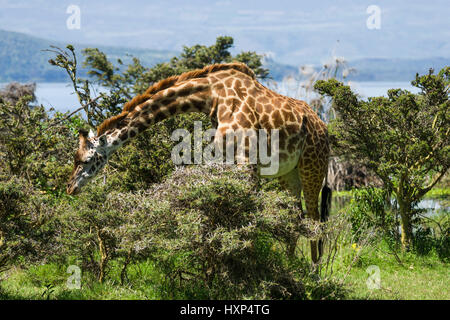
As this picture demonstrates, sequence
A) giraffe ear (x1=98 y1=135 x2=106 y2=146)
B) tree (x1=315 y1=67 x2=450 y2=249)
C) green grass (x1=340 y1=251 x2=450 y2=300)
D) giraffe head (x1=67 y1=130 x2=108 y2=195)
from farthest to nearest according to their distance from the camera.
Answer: tree (x1=315 y1=67 x2=450 y2=249)
giraffe ear (x1=98 y1=135 x2=106 y2=146)
giraffe head (x1=67 y1=130 x2=108 y2=195)
green grass (x1=340 y1=251 x2=450 y2=300)

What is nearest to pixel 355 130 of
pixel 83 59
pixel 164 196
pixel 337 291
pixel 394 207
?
pixel 394 207

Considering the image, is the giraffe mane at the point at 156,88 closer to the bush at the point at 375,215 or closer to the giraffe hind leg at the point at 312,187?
the giraffe hind leg at the point at 312,187

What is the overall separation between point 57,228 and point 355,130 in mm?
5062

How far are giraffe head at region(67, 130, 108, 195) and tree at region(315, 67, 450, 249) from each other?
3807 millimetres

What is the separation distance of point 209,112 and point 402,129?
3.29 meters

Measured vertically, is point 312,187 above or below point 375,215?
above

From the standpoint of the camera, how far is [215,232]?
6004 millimetres

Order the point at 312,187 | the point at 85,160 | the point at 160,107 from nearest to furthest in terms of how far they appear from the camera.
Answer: the point at 85,160, the point at 160,107, the point at 312,187

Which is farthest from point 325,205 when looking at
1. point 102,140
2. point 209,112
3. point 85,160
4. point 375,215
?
point 85,160

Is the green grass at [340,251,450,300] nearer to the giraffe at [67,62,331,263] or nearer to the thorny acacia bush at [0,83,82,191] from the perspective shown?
the giraffe at [67,62,331,263]

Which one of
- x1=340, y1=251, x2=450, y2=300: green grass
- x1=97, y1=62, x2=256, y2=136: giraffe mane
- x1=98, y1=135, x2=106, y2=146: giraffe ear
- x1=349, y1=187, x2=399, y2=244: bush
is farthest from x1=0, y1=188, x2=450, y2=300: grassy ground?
x1=97, y1=62, x2=256, y2=136: giraffe mane

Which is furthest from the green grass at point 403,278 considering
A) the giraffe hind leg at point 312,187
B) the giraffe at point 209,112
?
the giraffe at point 209,112

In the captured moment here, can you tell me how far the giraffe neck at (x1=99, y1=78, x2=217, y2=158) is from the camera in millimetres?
7863

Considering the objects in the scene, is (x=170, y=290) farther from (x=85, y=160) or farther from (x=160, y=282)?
(x=85, y=160)
